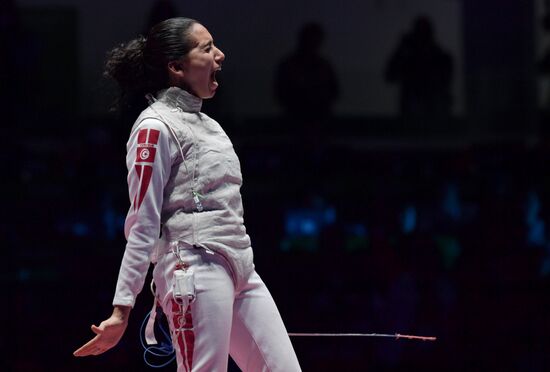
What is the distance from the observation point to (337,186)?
431 centimetres

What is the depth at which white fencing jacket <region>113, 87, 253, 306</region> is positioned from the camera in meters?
2.06

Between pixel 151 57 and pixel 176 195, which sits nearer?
pixel 176 195

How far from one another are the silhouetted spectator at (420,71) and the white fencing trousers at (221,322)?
111 inches

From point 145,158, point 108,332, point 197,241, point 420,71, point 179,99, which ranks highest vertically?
point 420,71

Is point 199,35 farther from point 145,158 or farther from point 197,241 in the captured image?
point 197,241

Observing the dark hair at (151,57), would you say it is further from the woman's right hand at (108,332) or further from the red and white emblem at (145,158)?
the woman's right hand at (108,332)

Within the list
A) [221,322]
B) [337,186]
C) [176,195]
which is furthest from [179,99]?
[337,186]

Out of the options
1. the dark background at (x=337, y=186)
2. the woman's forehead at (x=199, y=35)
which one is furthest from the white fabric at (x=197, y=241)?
the dark background at (x=337, y=186)

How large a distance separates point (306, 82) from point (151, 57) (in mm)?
2367

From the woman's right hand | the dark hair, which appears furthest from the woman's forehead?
the woman's right hand

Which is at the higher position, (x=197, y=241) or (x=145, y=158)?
(x=145, y=158)

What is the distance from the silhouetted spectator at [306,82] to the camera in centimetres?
455

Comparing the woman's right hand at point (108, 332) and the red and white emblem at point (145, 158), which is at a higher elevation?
the red and white emblem at point (145, 158)

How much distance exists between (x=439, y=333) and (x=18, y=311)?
1.63 meters
